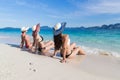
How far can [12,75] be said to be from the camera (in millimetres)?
4723

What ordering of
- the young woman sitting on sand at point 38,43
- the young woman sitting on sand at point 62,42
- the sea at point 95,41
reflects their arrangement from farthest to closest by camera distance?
the sea at point 95,41 → the young woman sitting on sand at point 38,43 → the young woman sitting on sand at point 62,42

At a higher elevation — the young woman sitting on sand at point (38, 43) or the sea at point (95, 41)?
the young woman sitting on sand at point (38, 43)

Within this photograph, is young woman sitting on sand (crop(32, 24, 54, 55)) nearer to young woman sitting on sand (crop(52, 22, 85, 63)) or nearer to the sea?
young woman sitting on sand (crop(52, 22, 85, 63))

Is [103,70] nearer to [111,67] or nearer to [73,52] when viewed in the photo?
[111,67]

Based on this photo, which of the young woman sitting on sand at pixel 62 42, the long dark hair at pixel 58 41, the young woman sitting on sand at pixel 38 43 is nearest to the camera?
the young woman sitting on sand at pixel 62 42

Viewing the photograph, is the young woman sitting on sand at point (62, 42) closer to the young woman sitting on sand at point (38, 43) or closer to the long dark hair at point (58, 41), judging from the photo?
the long dark hair at point (58, 41)

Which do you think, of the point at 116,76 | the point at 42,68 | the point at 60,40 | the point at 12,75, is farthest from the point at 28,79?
the point at 60,40

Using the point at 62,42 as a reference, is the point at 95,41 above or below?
below

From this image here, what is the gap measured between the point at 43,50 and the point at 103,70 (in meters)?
2.97

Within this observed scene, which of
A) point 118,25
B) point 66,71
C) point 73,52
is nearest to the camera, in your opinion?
point 66,71

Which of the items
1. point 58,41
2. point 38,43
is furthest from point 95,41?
point 58,41

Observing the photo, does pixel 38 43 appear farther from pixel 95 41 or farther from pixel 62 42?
pixel 95 41

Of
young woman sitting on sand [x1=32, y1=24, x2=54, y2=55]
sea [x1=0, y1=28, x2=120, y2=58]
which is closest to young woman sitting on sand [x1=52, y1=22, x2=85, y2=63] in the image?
young woman sitting on sand [x1=32, y1=24, x2=54, y2=55]

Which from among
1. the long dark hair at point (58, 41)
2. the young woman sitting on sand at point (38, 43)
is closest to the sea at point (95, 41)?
the young woman sitting on sand at point (38, 43)
